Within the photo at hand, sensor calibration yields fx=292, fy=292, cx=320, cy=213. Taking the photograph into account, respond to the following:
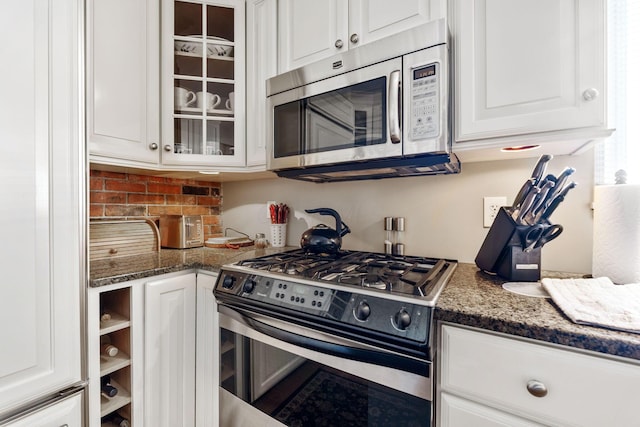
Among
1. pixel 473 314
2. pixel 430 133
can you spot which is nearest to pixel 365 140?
pixel 430 133

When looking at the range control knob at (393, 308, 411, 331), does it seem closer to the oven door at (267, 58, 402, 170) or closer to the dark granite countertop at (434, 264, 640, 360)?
the dark granite countertop at (434, 264, 640, 360)

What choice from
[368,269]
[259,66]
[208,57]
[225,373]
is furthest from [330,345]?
[208,57]

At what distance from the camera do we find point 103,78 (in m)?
1.24

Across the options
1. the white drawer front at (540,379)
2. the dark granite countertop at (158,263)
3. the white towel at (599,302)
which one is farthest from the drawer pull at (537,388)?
the dark granite countertop at (158,263)

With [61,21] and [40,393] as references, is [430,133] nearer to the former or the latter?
[61,21]

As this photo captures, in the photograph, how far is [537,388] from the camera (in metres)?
0.63

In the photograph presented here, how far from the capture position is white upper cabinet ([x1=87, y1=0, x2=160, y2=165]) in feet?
4.00

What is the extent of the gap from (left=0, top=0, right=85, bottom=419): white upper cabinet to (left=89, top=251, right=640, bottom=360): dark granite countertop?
0.17m

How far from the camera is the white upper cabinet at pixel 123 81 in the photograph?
1220 mm

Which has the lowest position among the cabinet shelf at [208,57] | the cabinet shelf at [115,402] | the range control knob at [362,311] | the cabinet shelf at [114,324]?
the cabinet shelf at [115,402]

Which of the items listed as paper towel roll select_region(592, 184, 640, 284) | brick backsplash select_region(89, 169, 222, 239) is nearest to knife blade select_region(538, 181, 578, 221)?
paper towel roll select_region(592, 184, 640, 284)

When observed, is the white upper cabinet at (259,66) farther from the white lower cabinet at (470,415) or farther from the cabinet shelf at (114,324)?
the white lower cabinet at (470,415)

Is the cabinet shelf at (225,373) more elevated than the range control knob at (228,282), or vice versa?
the range control knob at (228,282)

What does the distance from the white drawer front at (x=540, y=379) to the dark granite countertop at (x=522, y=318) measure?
0.03 m
